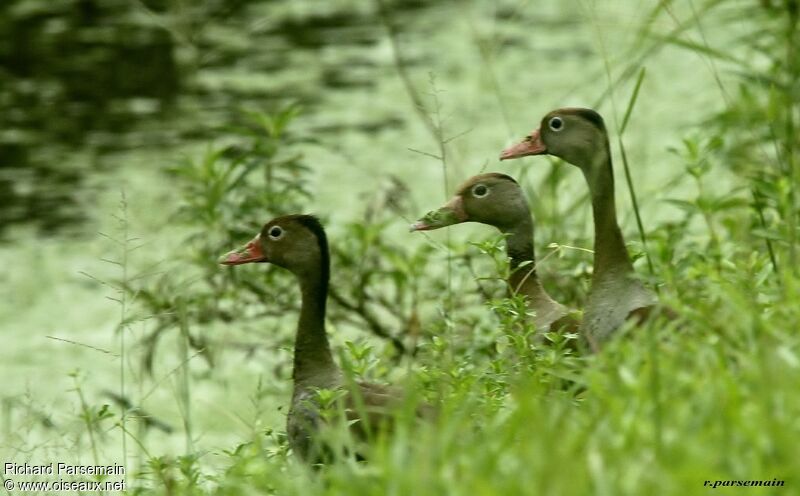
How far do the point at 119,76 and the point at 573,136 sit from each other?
5.84 meters

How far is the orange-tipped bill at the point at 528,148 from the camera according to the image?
17.1ft

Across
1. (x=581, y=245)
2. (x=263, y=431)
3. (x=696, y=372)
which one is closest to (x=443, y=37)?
(x=581, y=245)

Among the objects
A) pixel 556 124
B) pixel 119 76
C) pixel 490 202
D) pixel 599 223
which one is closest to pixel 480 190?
pixel 490 202

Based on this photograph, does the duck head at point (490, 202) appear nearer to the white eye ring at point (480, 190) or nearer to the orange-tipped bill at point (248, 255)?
the white eye ring at point (480, 190)

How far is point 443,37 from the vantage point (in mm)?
11109

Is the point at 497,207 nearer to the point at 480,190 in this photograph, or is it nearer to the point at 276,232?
the point at 480,190

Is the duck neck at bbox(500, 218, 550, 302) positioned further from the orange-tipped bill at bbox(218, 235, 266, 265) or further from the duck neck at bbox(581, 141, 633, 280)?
the orange-tipped bill at bbox(218, 235, 266, 265)

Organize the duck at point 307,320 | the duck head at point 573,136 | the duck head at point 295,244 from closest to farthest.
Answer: the duck at point 307,320
the duck head at point 573,136
the duck head at point 295,244

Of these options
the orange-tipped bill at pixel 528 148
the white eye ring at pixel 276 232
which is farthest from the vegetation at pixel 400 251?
the white eye ring at pixel 276 232

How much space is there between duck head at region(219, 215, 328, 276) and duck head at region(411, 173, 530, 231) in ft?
1.74

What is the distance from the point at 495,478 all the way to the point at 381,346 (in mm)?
3914

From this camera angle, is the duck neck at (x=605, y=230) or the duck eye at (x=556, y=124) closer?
the duck neck at (x=605, y=230)

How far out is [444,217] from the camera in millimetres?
5277

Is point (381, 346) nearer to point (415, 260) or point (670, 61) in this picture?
point (415, 260)
